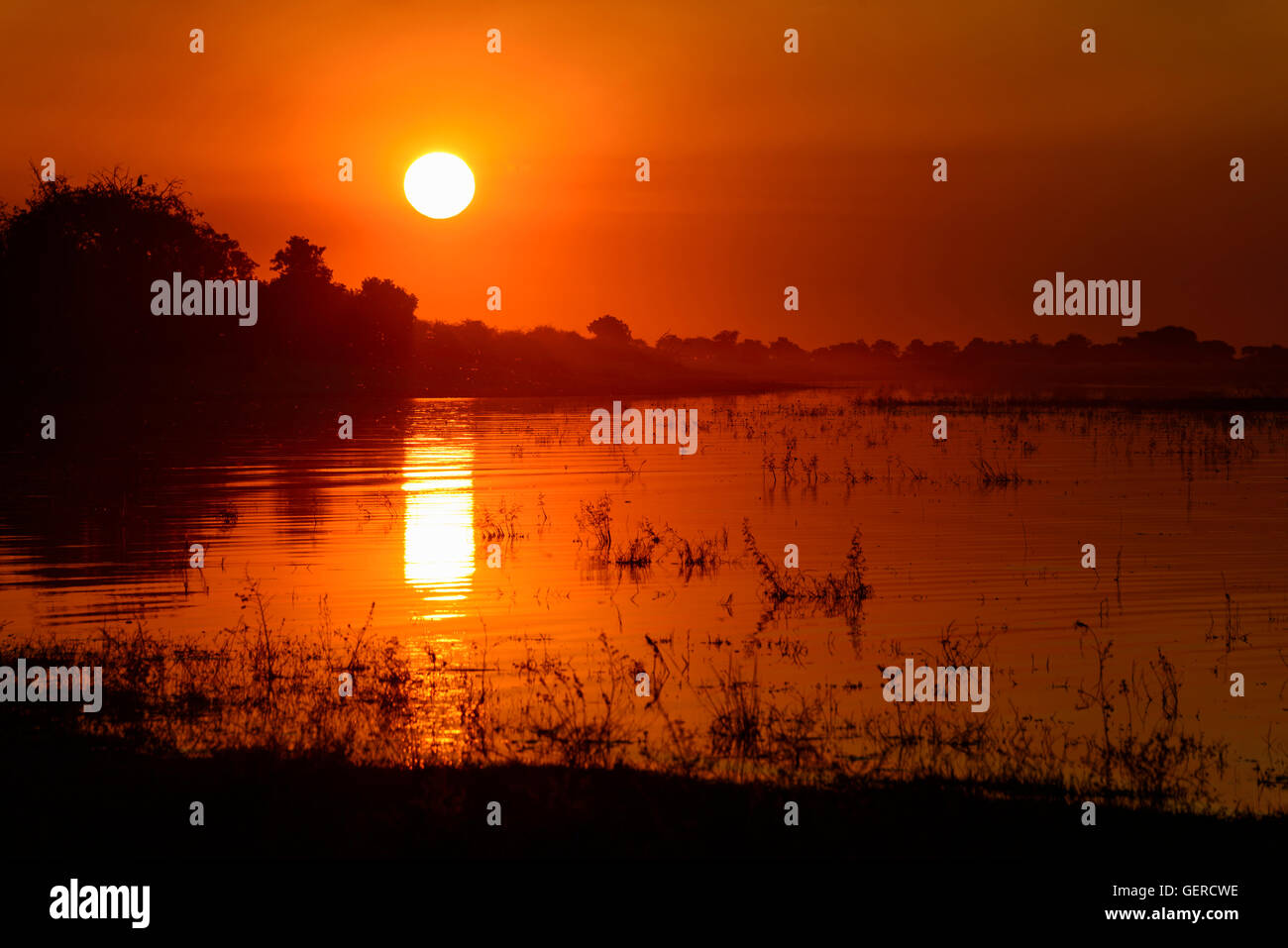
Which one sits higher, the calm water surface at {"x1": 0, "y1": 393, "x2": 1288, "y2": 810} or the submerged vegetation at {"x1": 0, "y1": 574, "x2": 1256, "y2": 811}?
the calm water surface at {"x1": 0, "y1": 393, "x2": 1288, "y2": 810}

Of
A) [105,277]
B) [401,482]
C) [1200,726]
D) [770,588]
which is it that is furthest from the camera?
[105,277]

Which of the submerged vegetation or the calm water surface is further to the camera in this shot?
the calm water surface

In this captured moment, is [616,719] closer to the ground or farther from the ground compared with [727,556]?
closer to the ground

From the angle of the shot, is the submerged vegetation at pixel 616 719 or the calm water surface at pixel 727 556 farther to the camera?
the calm water surface at pixel 727 556

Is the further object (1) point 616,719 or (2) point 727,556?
(2) point 727,556

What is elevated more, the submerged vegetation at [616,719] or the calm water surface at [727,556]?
the calm water surface at [727,556]
